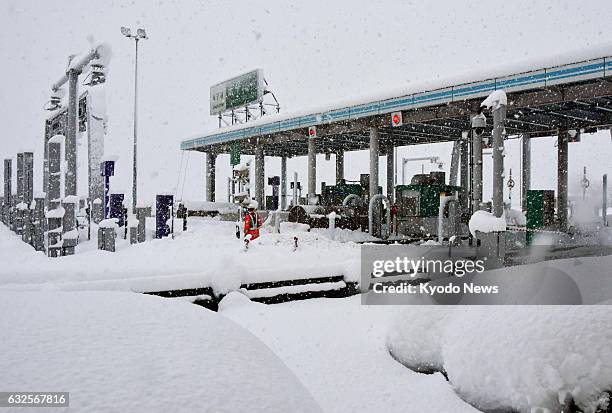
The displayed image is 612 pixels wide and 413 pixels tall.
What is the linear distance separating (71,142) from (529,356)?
12490 millimetres

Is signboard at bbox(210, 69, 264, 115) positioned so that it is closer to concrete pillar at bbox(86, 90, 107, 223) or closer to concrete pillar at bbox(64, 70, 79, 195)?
concrete pillar at bbox(64, 70, 79, 195)

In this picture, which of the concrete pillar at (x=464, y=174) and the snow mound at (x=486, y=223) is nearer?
the snow mound at (x=486, y=223)

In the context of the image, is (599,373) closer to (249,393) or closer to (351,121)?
(249,393)

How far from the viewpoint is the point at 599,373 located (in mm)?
3062

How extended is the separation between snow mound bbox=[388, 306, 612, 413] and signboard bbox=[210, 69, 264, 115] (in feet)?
104

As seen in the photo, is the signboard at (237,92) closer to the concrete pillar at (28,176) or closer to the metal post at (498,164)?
the concrete pillar at (28,176)

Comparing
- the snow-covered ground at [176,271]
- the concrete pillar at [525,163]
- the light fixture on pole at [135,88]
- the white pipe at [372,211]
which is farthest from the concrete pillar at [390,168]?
the snow-covered ground at [176,271]

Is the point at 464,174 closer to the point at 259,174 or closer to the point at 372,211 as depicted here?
the point at 372,211

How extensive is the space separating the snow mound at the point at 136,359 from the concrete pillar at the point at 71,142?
35.8ft

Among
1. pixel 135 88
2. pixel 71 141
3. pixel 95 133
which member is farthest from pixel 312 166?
pixel 71 141

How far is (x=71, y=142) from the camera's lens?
1248 centimetres

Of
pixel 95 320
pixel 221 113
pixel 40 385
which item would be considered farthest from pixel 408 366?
pixel 221 113

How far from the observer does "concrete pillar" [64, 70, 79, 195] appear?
12.3 meters

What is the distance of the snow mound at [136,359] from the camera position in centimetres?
168
